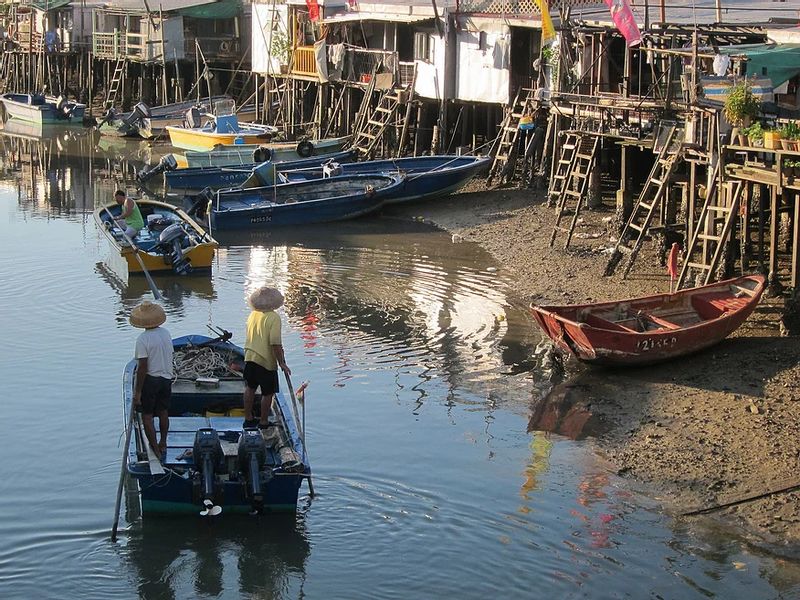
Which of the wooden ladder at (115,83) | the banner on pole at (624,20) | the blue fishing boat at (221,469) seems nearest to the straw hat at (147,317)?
the blue fishing boat at (221,469)

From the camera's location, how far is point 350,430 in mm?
13984

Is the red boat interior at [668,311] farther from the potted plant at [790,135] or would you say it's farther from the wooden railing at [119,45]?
the wooden railing at [119,45]

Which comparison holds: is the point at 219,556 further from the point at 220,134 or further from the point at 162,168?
the point at 220,134

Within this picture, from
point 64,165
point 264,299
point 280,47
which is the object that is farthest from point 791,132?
point 64,165

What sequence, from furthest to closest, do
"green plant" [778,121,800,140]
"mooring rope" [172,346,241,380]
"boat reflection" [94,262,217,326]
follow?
"boat reflection" [94,262,217,326], "green plant" [778,121,800,140], "mooring rope" [172,346,241,380]

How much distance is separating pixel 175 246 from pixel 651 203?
8129mm

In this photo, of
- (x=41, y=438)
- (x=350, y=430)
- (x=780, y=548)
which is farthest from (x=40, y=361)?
(x=780, y=548)

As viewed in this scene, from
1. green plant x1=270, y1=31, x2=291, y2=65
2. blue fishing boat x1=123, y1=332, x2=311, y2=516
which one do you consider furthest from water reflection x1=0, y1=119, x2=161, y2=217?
blue fishing boat x1=123, y1=332, x2=311, y2=516

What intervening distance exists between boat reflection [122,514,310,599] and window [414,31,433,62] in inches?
867

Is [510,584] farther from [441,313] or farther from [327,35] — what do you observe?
[327,35]

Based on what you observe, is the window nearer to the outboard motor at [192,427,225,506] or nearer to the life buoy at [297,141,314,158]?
the life buoy at [297,141,314,158]

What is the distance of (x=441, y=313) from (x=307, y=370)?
12.0 feet

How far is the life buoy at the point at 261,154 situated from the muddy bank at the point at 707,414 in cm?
1339

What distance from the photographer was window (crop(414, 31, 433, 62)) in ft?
104
